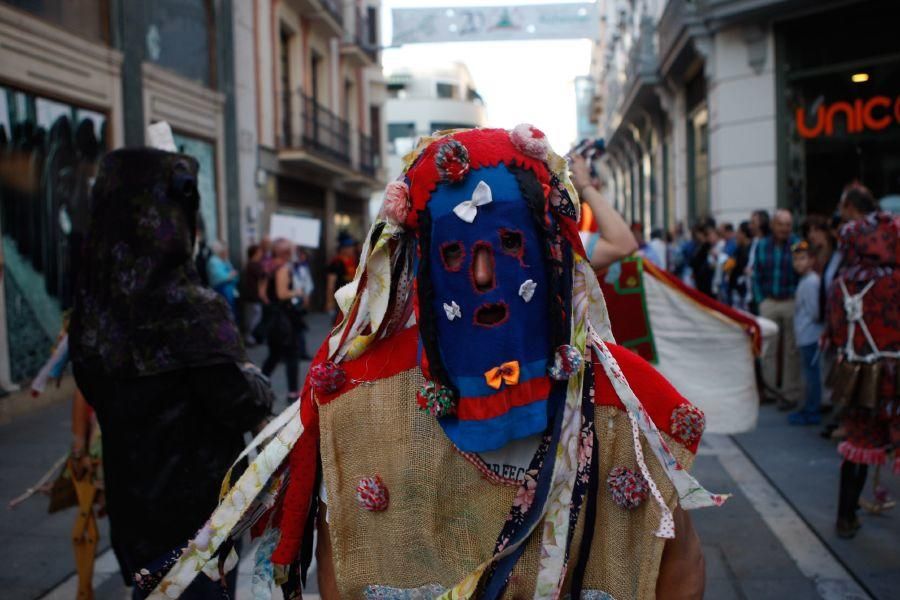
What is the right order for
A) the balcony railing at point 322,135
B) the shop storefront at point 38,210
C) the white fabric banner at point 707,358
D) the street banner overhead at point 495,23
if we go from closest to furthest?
1. the white fabric banner at point 707,358
2. the shop storefront at point 38,210
3. the street banner overhead at point 495,23
4. the balcony railing at point 322,135

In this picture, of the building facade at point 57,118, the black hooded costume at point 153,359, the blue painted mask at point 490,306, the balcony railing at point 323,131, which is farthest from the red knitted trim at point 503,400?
the balcony railing at point 323,131

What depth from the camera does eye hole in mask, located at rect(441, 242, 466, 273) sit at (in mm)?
1804

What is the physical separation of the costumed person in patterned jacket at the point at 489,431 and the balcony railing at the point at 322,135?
54.2 feet

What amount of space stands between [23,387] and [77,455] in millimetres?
5471

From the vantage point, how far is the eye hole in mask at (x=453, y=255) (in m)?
1.80

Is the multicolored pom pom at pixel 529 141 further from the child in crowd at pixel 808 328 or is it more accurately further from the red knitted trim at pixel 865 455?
the child in crowd at pixel 808 328

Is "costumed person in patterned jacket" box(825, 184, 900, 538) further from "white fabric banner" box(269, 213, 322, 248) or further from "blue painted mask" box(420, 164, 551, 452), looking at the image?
"white fabric banner" box(269, 213, 322, 248)

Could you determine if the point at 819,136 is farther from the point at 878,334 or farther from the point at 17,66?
the point at 17,66

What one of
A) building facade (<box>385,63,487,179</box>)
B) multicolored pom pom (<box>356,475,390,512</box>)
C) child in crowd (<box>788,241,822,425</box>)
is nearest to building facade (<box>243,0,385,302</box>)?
child in crowd (<box>788,241,822,425</box>)

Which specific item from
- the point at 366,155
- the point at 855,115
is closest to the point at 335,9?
the point at 366,155

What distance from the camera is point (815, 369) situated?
734cm

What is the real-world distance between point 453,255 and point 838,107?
11.8 m

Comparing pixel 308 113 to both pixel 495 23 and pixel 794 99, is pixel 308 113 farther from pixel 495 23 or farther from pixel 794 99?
pixel 794 99

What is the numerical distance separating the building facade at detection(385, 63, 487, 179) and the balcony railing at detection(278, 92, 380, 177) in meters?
20.3
